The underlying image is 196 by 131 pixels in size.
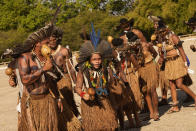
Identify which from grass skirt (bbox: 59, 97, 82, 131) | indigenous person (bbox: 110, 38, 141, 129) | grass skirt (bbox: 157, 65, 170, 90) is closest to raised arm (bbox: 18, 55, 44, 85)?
grass skirt (bbox: 59, 97, 82, 131)

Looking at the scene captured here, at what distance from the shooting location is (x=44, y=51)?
429 cm

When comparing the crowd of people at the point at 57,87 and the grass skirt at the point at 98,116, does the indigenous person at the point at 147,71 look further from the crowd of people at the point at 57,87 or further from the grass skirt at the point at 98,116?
the grass skirt at the point at 98,116

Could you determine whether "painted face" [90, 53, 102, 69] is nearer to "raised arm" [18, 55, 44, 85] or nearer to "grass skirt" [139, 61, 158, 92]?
"raised arm" [18, 55, 44, 85]

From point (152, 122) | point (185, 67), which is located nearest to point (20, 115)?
point (152, 122)

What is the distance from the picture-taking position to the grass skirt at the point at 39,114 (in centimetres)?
465

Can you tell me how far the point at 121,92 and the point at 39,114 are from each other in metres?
1.39

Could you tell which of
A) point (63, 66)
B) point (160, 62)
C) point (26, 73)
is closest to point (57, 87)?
point (26, 73)

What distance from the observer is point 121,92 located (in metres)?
5.39

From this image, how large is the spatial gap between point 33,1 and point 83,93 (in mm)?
50379

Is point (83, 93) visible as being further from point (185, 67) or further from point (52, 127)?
point (185, 67)

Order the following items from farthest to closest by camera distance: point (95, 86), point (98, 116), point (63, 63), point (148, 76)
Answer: point (148, 76) < point (63, 63) < point (95, 86) < point (98, 116)

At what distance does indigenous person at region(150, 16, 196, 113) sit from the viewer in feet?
23.4

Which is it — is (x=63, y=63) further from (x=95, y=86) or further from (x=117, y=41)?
(x=95, y=86)

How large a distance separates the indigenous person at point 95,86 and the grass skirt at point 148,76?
216 centimetres
